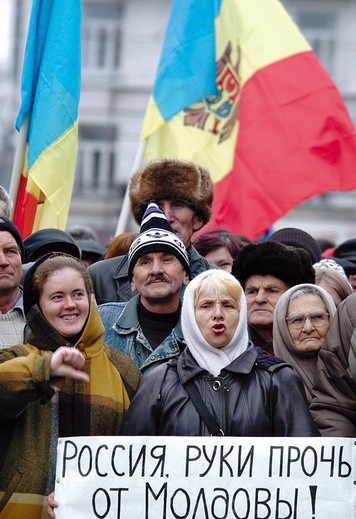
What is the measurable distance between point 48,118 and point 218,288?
7.96 feet

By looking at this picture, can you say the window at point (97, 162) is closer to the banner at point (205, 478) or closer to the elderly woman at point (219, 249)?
the elderly woman at point (219, 249)

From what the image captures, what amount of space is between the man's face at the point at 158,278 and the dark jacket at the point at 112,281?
553mm

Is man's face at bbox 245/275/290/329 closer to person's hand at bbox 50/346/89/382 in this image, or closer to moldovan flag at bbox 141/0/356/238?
person's hand at bbox 50/346/89/382

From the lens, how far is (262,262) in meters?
6.14

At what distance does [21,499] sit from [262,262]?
1.73m

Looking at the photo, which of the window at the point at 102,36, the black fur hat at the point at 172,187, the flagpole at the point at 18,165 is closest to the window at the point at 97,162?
the window at the point at 102,36

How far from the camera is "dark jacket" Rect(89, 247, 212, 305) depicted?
6.27 m

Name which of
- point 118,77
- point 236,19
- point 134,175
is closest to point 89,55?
point 118,77

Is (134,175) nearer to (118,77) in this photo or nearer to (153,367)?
(153,367)

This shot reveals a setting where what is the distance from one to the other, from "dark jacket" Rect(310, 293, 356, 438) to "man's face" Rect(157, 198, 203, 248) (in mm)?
1361

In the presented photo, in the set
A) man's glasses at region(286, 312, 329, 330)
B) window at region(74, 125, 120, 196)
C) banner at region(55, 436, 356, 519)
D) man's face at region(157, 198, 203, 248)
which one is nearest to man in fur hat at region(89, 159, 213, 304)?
man's face at region(157, 198, 203, 248)

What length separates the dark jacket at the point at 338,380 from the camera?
494 cm

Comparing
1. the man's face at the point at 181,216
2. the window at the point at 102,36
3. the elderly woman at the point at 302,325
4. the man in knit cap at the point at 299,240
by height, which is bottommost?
the elderly woman at the point at 302,325

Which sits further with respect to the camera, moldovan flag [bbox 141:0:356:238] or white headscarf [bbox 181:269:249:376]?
moldovan flag [bbox 141:0:356:238]
